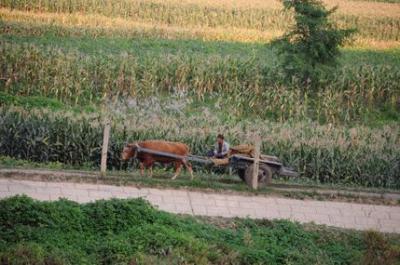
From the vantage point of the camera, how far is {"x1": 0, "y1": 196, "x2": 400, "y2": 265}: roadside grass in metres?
15.0

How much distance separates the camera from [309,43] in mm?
27406

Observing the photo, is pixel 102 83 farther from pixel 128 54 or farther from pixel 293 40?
pixel 293 40

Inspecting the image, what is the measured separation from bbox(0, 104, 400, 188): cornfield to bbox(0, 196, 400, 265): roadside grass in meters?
3.84

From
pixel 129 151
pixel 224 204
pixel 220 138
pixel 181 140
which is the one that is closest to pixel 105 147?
pixel 129 151

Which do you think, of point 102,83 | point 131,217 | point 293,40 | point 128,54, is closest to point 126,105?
point 102,83

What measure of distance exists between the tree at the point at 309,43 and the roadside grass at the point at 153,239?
1092 cm

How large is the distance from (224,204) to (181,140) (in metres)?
3.37

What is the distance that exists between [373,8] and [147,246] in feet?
98.8

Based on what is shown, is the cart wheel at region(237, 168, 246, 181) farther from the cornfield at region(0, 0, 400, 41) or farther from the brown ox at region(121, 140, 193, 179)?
the cornfield at region(0, 0, 400, 41)

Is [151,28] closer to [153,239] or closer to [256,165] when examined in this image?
[256,165]

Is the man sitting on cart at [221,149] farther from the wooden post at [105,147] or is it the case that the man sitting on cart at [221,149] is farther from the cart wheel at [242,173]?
the wooden post at [105,147]

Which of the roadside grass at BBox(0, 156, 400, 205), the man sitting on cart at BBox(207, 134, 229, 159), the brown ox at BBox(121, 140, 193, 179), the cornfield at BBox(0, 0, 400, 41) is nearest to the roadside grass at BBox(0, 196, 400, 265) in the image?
the roadside grass at BBox(0, 156, 400, 205)

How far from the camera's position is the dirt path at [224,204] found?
17234 millimetres

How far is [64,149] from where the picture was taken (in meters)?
20.2
